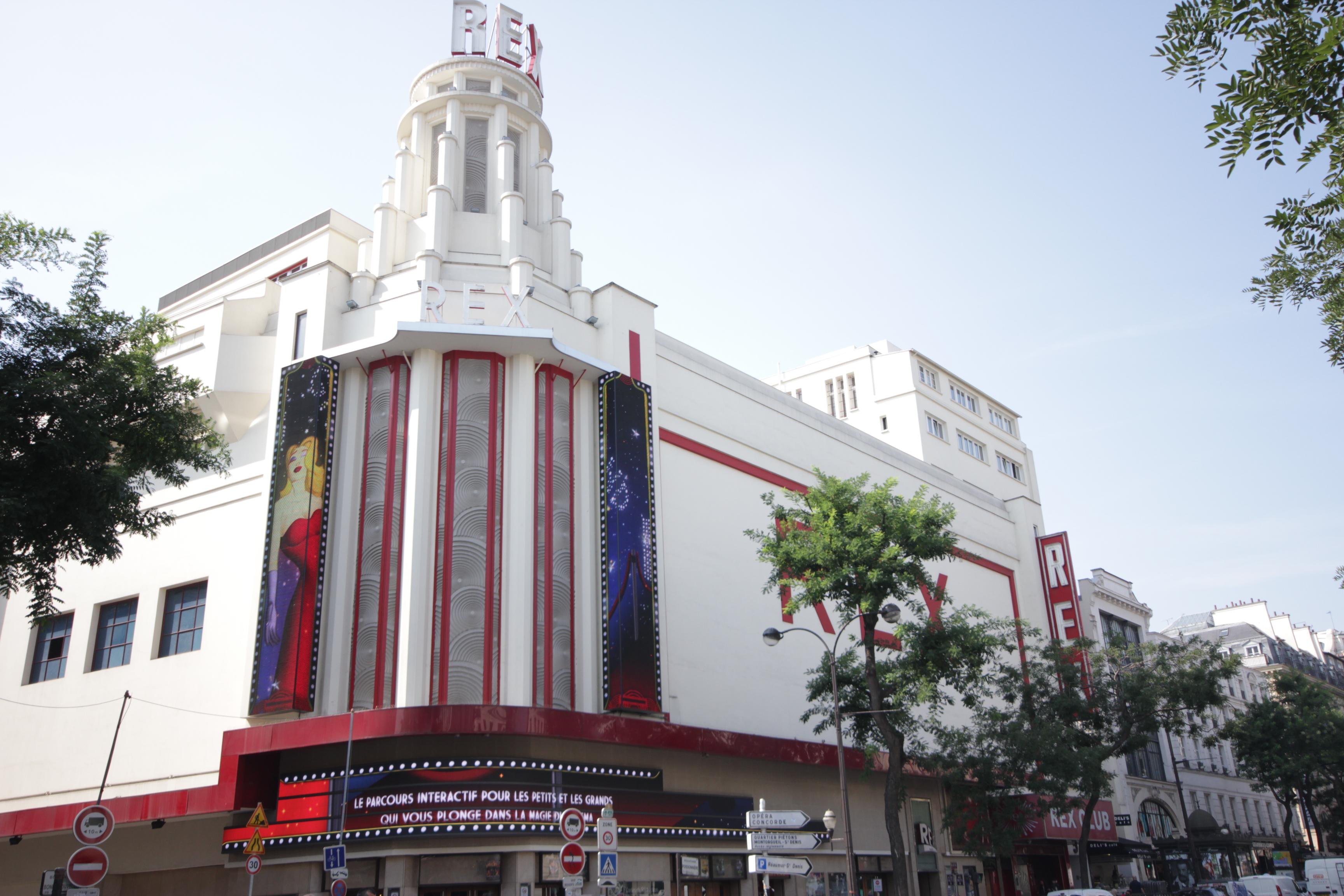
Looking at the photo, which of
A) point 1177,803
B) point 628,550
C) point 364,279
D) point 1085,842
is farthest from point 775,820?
point 1177,803

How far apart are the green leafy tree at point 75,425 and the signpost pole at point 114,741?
13089 millimetres

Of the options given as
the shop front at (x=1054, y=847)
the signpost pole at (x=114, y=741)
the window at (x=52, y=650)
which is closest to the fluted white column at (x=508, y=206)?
the signpost pole at (x=114, y=741)

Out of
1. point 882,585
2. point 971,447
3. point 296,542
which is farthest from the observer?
point 971,447

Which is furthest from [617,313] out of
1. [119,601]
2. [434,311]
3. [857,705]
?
[119,601]

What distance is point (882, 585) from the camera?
27.1 metres

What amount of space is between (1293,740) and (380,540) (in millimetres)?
50580

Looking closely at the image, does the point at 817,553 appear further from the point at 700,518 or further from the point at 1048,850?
the point at 1048,850

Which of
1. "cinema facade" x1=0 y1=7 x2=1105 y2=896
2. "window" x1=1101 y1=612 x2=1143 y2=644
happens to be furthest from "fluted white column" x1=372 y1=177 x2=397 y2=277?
"window" x1=1101 y1=612 x2=1143 y2=644

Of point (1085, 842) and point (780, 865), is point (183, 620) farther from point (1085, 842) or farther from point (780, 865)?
point (1085, 842)

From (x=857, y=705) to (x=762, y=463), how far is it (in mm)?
12891

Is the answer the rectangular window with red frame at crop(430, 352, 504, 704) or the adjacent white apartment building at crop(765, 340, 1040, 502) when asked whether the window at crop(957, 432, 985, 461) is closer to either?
the adjacent white apartment building at crop(765, 340, 1040, 502)

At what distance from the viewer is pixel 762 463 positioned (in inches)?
1580

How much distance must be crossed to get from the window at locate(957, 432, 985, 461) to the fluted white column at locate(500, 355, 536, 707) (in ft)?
119

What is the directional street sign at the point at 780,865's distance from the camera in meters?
19.4
